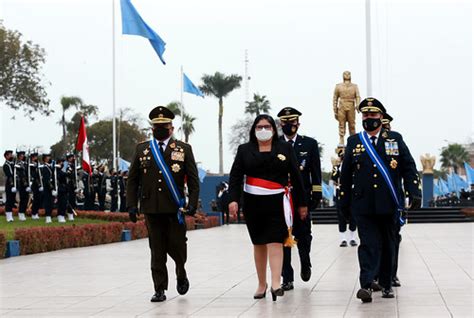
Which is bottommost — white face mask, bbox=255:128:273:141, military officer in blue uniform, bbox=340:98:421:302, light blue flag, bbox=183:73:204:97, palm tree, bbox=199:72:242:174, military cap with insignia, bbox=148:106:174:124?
military officer in blue uniform, bbox=340:98:421:302

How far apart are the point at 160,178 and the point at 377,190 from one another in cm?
229

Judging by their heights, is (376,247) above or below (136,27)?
below

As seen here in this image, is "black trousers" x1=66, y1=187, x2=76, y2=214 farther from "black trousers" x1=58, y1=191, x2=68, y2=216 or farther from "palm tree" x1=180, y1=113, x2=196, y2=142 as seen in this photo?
"palm tree" x1=180, y1=113, x2=196, y2=142

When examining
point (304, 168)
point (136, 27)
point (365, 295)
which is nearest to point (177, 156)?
point (304, 168)

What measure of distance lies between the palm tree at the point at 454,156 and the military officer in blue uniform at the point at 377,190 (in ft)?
407

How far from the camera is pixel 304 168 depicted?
1136cm

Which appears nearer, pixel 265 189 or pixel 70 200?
pixel 265 189

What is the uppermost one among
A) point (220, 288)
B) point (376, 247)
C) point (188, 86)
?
point (188, 86)

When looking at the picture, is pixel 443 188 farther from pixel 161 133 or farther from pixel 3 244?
pixel 161 133

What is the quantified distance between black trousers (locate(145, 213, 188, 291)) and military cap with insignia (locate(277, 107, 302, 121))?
1737mm

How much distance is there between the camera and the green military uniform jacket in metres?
10.3

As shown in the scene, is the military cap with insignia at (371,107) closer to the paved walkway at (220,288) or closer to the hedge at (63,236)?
the paved walkway at (220,288)

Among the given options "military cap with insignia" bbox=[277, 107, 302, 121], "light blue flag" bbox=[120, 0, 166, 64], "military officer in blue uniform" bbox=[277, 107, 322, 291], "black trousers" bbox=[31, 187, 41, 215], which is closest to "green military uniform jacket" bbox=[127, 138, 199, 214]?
"military cap with insignia" bbox=[277, 107, 302, 121]

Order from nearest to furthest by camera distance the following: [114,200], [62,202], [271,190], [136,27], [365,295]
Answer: [365,295]
[271,190]
[62,202]
[114,200]
[136,27]
